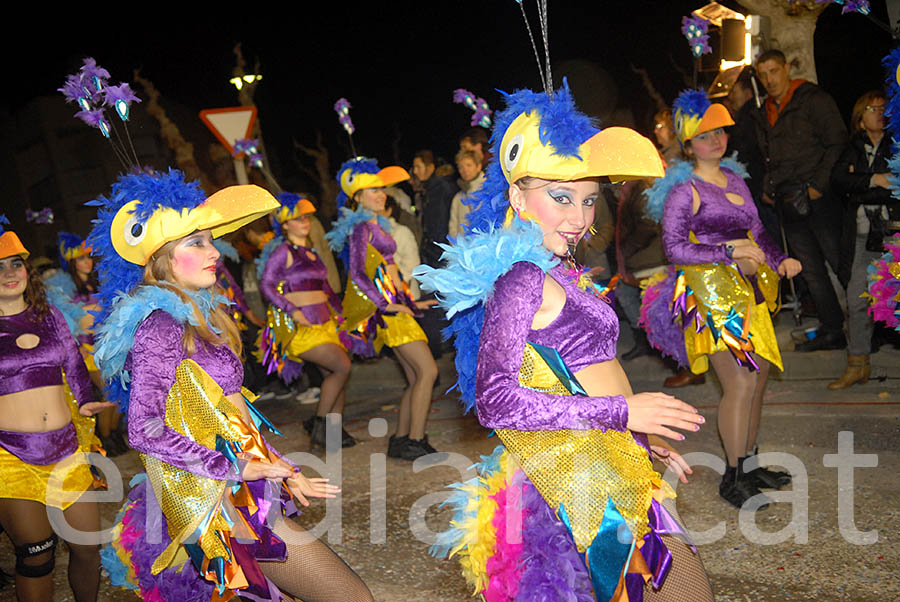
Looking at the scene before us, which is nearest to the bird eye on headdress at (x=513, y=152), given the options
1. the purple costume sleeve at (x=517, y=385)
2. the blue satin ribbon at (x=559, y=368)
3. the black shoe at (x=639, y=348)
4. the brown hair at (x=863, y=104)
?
the purple costume sleeve at (x=517, y=385)

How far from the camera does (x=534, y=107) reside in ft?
7.41

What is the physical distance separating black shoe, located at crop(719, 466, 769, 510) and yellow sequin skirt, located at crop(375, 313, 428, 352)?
7.95 feet

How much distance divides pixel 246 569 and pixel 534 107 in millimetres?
1681

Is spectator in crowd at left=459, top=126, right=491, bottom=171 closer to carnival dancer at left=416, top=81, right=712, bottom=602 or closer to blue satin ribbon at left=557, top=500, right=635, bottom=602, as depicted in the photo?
carnival dancer at left=416, top=81, right=712, bottom=602

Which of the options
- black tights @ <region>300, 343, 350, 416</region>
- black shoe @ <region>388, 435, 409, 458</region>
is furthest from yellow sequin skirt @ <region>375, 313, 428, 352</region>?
black shoe @ <region>388, 435, 409, 458</region>

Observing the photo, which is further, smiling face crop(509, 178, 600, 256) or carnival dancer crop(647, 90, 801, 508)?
carnival dancer crop(647, 90, 801, 508)

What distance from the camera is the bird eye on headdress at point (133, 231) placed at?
2.74 meters

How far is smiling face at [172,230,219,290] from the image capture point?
2.77 metres

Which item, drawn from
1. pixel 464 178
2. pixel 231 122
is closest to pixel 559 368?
pixel 464 178

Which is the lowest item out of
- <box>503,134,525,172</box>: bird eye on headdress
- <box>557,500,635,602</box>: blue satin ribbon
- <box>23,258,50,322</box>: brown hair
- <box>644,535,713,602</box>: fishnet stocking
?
<box>644,535,713,602</box>: fishnet stocking

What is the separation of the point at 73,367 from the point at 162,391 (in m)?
1.46

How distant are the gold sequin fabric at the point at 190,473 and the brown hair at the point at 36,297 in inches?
59.7

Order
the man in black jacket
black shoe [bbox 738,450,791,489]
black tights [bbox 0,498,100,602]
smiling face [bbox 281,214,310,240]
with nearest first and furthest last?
black tights [bbox 0,498,100,602] < black shoe [bbox 738,450,791,489] < the man in black jacket < smiling face [bbox 281,214,310,240]

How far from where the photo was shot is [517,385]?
2.02 metres
